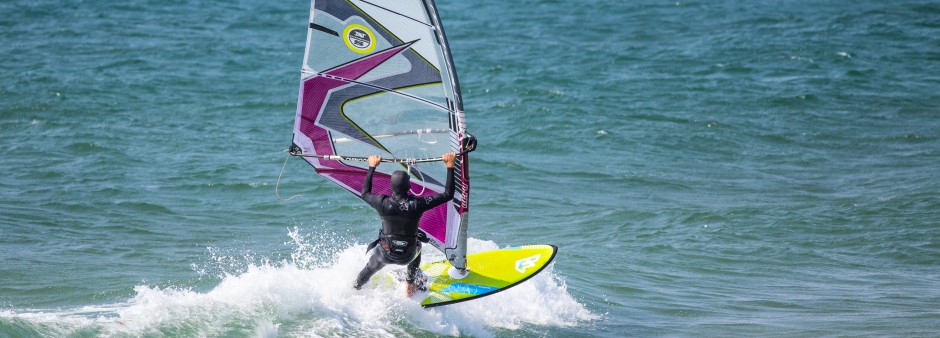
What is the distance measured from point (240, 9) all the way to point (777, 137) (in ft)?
55.9

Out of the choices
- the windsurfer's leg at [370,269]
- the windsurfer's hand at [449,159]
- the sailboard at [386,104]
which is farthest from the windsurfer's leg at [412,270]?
the windsurfer's hand at [449,159]

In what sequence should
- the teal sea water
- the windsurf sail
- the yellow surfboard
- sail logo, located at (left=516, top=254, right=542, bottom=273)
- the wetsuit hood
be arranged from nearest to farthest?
the wetsuit hood
the windsurf sail
the yellow surfboard
sail logo, located at (left=516, top=254, right=542, bottom=273)
the teal sea water

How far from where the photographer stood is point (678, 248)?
37.5 ft

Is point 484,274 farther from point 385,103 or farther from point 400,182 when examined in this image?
point 385,103

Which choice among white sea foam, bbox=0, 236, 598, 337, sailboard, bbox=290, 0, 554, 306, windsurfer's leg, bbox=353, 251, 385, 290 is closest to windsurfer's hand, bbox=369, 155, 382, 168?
sailboard, bbox=290, 0, 554, 306

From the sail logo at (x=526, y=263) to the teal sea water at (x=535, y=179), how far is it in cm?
53

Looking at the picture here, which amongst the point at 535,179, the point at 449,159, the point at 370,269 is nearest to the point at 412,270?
the point at 370,269

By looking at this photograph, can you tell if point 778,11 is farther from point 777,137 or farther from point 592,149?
point 592,149

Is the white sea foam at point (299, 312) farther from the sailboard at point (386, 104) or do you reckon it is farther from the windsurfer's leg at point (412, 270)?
the sailboard at point (386, 104)

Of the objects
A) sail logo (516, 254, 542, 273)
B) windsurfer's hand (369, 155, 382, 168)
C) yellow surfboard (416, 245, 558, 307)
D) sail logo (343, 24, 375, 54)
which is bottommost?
yellow surfboard (416, 245, 558, 307)

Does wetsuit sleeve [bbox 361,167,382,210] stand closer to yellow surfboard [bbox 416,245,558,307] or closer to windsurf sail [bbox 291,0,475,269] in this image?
windsurf sail [bbox 291,0,475,269]

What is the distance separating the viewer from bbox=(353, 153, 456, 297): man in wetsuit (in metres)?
7.71

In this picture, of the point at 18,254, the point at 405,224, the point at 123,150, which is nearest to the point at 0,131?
the point at 123,150

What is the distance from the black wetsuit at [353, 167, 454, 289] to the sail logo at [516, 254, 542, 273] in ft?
3.06
